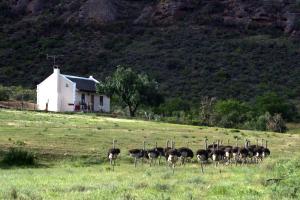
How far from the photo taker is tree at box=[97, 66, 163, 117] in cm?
7862

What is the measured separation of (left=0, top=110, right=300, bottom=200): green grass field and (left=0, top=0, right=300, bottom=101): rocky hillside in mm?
46836

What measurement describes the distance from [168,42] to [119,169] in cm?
8961

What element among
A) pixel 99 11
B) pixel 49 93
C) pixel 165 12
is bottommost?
pixel 49 93

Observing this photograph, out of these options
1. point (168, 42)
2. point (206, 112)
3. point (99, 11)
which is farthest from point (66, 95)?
point (99, 11)

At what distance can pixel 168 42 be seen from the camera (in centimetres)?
11944

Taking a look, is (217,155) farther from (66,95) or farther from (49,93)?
(49,93)

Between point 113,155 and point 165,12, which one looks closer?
point 113,155

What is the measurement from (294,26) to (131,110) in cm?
5445

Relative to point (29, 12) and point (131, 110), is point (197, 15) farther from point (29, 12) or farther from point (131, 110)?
point (131, 110)

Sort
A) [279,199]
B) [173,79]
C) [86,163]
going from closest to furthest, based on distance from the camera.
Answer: [279,199] < [86,163] < [173,79]

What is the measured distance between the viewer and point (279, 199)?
18719mm

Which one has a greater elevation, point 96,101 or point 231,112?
point 96,101

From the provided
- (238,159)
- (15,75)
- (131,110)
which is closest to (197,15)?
(15,75)

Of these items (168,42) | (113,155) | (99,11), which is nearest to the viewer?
(113,155)
